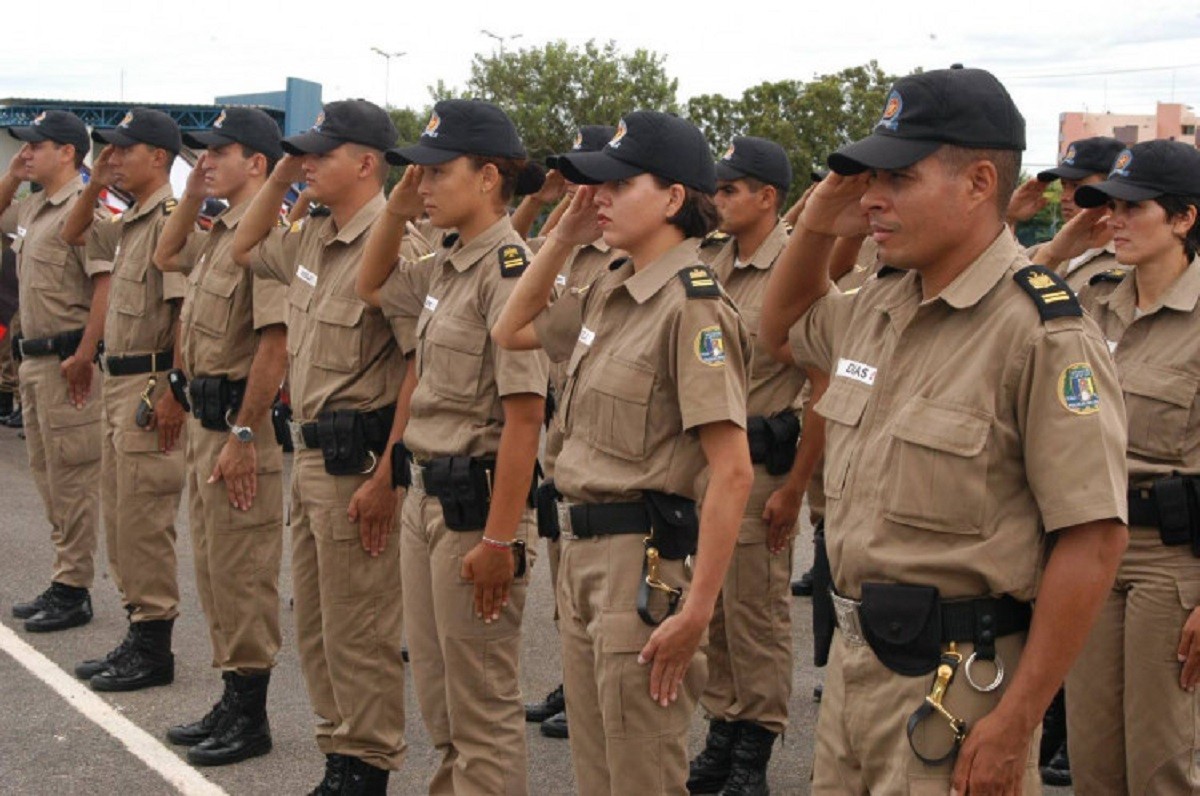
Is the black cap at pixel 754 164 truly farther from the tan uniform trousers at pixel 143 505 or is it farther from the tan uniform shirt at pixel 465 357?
the tan uniform trousers at pixel 143 505

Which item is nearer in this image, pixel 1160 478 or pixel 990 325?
pixel 990 325

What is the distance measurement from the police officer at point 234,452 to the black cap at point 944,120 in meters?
3.24

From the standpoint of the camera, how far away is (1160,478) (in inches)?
163

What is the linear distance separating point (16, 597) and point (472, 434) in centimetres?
427

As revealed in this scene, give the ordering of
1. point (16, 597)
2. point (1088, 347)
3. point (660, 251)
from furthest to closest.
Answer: point (16, 597), point (660, 251), point (1088, 347)

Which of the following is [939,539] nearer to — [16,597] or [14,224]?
[16,597]

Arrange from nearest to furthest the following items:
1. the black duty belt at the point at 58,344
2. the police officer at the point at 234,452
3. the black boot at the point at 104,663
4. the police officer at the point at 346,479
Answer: the police officer at the point at 346,479 → the police officer at the point at 234,452 → the black boot at the point at 104,663 → the black duty belt at the point at 58,344

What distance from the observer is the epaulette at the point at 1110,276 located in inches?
184

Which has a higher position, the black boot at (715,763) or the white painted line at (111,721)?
the black boot at (715,763)

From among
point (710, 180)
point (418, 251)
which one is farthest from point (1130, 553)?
point (418, 251)

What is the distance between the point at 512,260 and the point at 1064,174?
8.30ft

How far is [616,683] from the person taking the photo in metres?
3.46

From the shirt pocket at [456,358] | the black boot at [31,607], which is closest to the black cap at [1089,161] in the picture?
the shirt pocket at [456,358]

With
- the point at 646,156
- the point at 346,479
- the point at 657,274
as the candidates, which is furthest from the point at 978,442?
the point at 346,479
